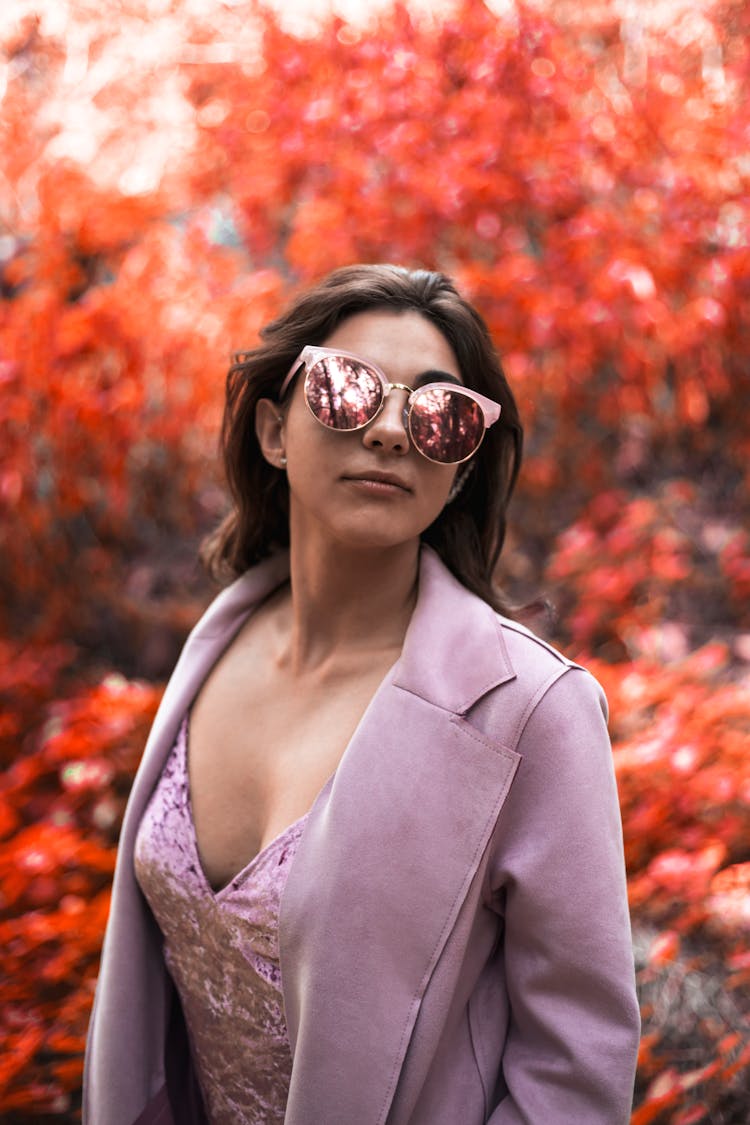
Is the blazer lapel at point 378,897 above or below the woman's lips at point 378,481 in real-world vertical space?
below

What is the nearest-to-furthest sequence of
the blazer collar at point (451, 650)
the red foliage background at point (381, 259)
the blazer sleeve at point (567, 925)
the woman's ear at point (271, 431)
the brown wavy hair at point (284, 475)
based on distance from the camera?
the blazer sleeve at point (567, 925), the blazer collar at point (451, 650), the brown wavy hair at point (284, 475), the woman's ear at point (271, 431), the red foliage background at point (381, 259)

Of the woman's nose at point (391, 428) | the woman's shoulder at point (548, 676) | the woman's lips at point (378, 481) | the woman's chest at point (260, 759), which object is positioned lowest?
the woman's chest at point (260, 759)

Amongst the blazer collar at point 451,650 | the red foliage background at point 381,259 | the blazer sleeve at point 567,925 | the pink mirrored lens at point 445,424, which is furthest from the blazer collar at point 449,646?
the red foliage background at point 381,259

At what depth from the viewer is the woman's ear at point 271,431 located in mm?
1690

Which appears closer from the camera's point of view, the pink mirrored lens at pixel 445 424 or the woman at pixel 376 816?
the woman at pixel 376 816

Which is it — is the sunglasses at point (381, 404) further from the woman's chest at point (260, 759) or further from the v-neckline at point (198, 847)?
the v-neckline at point (198, 847)

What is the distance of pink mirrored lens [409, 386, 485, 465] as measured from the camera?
1442mm

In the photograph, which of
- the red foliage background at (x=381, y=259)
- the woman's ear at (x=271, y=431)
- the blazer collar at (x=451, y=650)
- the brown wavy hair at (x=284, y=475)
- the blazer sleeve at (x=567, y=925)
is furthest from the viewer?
the red foliage background at (x=381, y=259)

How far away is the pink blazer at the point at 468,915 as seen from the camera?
1.31m

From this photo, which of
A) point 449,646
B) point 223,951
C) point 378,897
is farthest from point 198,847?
point 449,646

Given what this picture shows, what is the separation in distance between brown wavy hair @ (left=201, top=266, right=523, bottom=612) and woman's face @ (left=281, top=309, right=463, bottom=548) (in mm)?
32

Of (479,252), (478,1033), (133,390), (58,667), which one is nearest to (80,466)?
(133,390)

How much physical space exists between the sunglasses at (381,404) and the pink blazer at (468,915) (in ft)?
1.02

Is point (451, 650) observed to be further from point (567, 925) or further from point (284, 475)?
point (284, 475)
